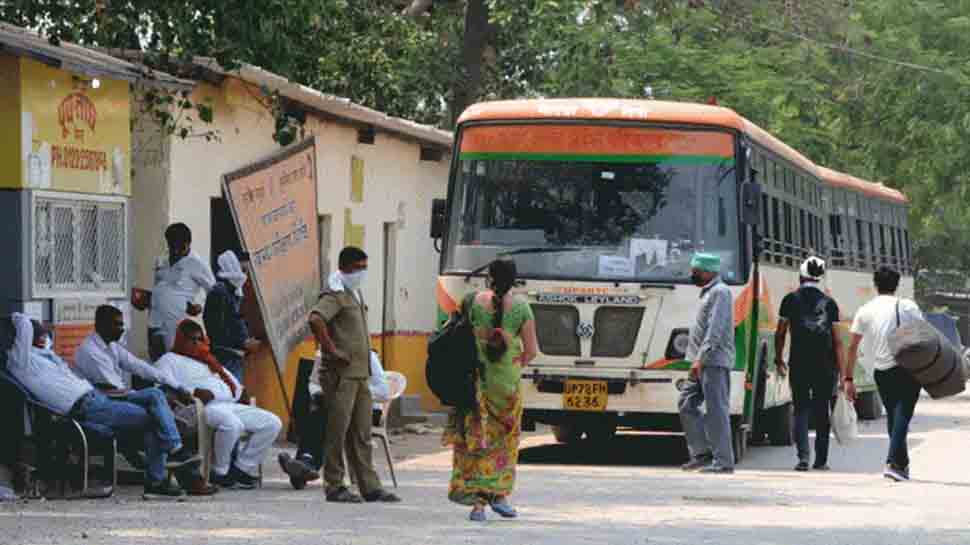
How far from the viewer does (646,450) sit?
71.4ft

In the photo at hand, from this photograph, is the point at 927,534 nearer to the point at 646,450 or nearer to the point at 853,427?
the point at 853,427

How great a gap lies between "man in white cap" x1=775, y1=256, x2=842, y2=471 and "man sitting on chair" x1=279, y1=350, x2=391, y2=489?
4.42m

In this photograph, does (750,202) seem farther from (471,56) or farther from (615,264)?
(471,56)

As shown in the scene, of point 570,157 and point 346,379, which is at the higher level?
point 570,157

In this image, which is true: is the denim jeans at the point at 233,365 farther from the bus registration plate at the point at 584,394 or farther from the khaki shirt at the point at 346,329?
the bus registration plate at the point at 584,394

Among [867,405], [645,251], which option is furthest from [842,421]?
[867,405]

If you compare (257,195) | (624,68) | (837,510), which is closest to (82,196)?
(257,195)

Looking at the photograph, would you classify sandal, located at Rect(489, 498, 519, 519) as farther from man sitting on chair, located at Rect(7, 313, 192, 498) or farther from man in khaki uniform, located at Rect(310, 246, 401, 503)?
man sitting on chair, located at Rect(7, 313, 192, 498)

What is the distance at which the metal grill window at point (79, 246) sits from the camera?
15.5m

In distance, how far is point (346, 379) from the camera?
14.2 m

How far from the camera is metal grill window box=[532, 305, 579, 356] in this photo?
1869 centimetres

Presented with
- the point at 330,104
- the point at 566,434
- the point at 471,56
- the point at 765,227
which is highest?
the point at 471,56

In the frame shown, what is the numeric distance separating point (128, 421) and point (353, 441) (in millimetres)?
1411

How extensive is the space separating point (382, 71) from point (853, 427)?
11072 millimetres
